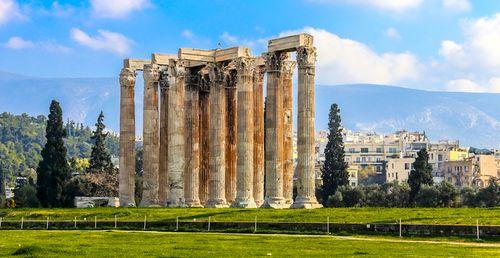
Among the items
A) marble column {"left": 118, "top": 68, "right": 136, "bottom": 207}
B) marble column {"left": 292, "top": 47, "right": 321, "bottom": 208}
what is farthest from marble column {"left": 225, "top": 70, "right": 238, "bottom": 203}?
marble column {"left": 292, "top": 47, "right": 321, "bottom": 208}

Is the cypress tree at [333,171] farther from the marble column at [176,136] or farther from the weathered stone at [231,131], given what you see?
the marble column at [176,136]

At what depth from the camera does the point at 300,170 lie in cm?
8250

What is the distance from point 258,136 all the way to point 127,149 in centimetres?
1547

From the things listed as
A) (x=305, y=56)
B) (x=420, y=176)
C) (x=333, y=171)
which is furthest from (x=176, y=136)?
(x=333, y=171)

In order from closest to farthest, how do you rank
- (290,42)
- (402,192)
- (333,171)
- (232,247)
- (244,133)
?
(232,247) < (290,42) < (244,133) < (402,192) < (333,171)

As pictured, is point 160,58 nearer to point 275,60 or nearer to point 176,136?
point 176,136

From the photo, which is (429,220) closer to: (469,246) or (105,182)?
(469,246)

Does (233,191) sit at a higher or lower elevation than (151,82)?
lower

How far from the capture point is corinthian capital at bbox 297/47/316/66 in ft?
268

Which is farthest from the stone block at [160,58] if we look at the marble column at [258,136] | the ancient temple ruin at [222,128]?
the marble column at [258,136]

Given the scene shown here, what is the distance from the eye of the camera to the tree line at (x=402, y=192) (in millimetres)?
138125

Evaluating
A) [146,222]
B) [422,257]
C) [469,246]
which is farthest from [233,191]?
[422,257]

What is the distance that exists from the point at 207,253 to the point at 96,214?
41160 millimetres

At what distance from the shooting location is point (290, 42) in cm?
8356
